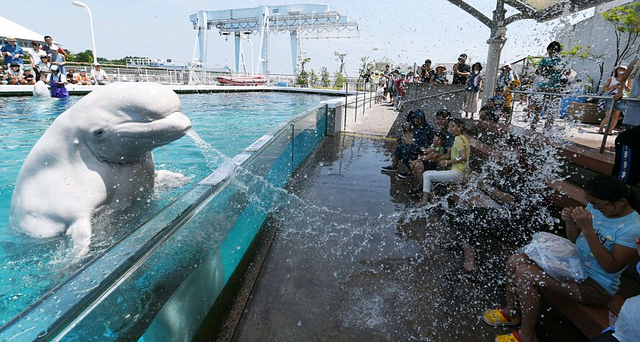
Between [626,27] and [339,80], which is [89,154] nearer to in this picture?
[626,27]

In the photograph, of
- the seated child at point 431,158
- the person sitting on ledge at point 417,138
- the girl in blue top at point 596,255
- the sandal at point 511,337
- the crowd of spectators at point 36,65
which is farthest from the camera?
the crowd of spectators at point 36,65

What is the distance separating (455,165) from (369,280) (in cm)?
251

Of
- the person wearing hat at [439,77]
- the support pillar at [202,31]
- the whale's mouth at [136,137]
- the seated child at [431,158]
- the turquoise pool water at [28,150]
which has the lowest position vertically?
the turquoise pool water at [28,150]

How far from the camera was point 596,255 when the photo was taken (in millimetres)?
2342

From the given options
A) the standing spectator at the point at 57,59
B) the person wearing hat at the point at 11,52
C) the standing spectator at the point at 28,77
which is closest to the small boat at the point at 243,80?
the standing spectator at the point at 28,77

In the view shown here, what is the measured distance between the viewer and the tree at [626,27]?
13.3 m

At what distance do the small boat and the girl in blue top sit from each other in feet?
115

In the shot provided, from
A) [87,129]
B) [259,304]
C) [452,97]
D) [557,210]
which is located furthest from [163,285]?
[452,97]

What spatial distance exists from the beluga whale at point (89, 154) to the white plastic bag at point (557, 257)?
10.6ft

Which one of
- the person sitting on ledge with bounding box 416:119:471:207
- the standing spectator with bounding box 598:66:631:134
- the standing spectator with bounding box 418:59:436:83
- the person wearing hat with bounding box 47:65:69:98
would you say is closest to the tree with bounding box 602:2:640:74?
the standing spectator with bounding box 418:59:436:83

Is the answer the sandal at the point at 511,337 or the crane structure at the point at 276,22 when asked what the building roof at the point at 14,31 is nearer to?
the crane structure at the point at 276,22

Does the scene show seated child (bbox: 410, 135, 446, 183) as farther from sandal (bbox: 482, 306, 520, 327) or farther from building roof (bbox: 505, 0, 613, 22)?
building roof (bbox: 505, 0, 613, 22)

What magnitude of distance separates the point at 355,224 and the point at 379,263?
957 mm

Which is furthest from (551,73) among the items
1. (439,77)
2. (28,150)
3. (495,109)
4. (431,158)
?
(28,150)
